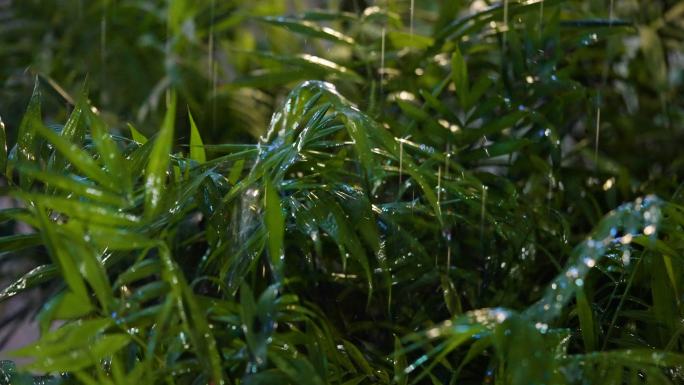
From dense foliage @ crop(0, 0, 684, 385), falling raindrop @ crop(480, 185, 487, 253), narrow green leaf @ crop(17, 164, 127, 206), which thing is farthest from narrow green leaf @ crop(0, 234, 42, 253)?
falling raindrop @ crop(480, 185, 487, 253)

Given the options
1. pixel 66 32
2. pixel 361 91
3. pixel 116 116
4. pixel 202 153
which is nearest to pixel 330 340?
pixel 202 153

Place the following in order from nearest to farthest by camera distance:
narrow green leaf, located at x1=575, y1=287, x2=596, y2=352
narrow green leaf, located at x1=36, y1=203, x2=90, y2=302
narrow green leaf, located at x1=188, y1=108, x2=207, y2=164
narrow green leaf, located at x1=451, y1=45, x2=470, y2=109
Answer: narrow green leaf, located at x1=36, y1=203, x2=90, y2=302 → narrow green leaf, located at x1=575, y1=287, x2=596, y2=352 → narrow green leaf, located at x1=188, y1=108, x2=207, y2=164 → narrow green leaf, located at x1=451, y1=45, x2=470, y2=109

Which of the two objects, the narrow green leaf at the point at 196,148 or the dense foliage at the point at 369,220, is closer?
the dense foliage at the point at 369,220

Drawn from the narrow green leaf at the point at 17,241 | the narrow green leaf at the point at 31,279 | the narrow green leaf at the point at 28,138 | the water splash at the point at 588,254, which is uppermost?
the narrow green leaf at the point at 28,138

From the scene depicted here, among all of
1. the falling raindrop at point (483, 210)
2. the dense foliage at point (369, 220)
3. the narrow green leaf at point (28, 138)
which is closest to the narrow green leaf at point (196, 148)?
the dense foliage at point (369, 220)

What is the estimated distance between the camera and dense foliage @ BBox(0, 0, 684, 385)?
0.52 metres

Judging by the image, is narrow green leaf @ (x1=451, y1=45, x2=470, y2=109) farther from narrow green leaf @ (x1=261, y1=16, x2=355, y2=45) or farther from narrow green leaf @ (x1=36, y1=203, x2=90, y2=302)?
narrow green leaf @ (x1=36, y1=203, x2=90, y2=302)

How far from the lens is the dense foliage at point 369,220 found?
0.52m

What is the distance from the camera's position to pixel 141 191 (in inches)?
25.3

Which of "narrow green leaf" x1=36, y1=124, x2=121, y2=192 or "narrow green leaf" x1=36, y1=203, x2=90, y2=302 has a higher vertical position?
"narrow green leaf" x1=36, y1=124, x2=121, y2=192

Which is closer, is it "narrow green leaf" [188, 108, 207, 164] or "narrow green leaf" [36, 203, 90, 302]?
"narrow green leaf" [36, 203, 90, 302]

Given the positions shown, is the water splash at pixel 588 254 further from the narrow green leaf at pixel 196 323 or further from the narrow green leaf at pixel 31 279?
the narrow green leaf at pixel 31 279

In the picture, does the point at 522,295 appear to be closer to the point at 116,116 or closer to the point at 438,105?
the point at 438,105

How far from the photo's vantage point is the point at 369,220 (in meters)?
0.65
